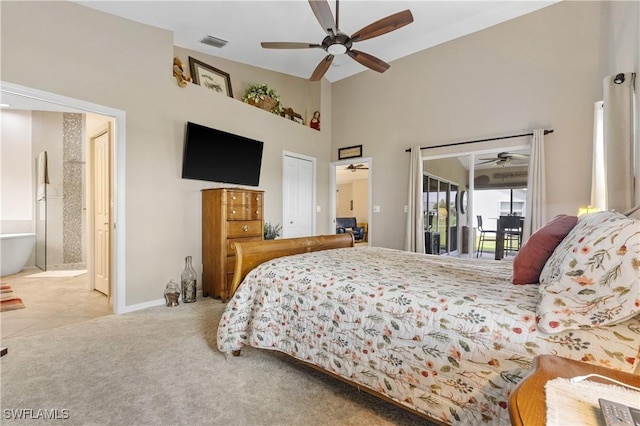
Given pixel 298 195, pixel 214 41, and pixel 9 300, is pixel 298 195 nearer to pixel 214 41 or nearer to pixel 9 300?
pixel 214 41

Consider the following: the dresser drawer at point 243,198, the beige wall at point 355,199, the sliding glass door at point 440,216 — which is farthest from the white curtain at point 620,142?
the beige wall at point 355,199

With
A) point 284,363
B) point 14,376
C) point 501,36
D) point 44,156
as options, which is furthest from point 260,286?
point 44,156

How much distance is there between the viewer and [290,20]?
3559 mm

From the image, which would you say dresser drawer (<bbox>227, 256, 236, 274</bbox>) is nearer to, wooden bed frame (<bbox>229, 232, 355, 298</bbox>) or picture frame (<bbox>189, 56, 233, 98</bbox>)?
wooden bed frame (<bbox>229, 232, 355, 298</bbox>)

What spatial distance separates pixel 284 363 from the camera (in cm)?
207

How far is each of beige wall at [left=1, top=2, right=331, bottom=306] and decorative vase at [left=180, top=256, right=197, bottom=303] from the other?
104 millimetres

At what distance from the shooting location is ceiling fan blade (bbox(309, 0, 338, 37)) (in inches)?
93.4

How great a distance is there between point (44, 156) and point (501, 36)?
7469 mm

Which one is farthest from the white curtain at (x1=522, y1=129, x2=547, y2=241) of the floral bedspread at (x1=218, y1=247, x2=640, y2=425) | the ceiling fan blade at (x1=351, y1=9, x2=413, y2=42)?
the ceiling fan blade at (x1=351, y1=9, x2=413, y2=42)

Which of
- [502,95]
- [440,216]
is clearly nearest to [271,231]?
[440,216]

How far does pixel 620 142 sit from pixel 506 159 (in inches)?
62.5

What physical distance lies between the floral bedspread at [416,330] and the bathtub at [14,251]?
4.88 m

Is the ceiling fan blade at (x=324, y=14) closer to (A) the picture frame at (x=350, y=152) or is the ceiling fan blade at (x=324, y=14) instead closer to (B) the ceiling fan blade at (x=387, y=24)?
(B) the ceiling fan blade at (x=387, y=24)

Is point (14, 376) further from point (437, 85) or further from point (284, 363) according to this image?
point (437, 85)
